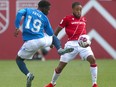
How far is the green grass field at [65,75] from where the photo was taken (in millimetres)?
15291

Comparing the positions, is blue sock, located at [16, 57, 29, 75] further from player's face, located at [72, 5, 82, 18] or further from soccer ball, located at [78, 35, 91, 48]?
player's face, located at [72, 5, 82, 18]

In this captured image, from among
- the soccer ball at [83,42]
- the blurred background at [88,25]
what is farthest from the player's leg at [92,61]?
the blurred background at [88,25]

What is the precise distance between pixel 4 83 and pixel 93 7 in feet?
35.0

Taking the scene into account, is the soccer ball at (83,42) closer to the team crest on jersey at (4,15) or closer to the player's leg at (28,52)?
the player's leg at (28,52)

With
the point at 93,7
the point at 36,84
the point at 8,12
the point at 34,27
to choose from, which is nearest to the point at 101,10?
the point at 93,7

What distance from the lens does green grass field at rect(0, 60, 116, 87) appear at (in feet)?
50.2

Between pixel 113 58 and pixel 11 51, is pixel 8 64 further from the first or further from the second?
pixel 113 58

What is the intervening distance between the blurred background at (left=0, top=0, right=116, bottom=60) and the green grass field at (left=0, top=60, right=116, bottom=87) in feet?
6.92

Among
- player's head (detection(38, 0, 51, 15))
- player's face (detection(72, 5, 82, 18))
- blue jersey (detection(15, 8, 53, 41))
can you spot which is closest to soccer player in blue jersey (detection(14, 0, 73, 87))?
blue jersey (detection(15, 8, 53, 41))

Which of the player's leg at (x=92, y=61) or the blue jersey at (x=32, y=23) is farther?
the player's leg at (x=92, y=61)

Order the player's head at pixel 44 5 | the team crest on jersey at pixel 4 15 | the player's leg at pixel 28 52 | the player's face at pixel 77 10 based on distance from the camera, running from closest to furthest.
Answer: the player's leg at pixel 28 52
the player's head at pixel 44 5
the player's face at pixel 77 10
the team crest on jersey at pixel 4 15

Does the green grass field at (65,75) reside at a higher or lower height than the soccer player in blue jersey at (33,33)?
lower

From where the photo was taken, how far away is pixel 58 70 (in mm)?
13914

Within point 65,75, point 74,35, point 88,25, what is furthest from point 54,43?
point 88,25
